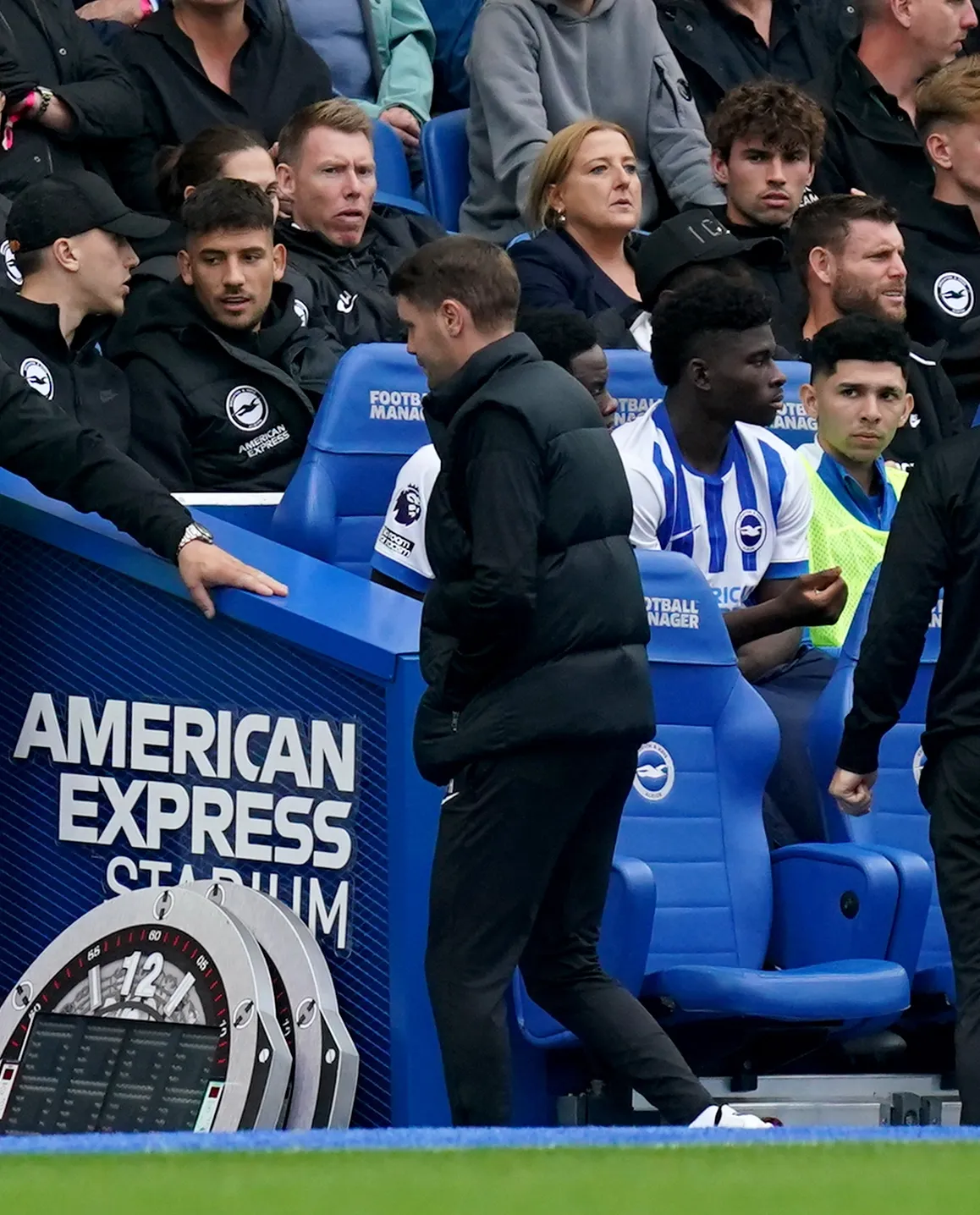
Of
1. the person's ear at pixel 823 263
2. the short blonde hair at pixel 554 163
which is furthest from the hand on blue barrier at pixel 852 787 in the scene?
the short blonde hair at pixel 554 163

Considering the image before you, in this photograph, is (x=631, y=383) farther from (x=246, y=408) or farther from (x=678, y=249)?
(x=246, y=408)

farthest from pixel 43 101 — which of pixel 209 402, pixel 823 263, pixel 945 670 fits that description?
pixel 945 670

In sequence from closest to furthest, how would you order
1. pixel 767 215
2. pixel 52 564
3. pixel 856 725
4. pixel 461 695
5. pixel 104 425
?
pixel 461 695 < pixel 856 725 < pixel 52 564 < pixel 104 425 < pixel 767 215

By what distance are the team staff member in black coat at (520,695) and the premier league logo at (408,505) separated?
3.87ft

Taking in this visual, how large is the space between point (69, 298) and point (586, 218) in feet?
5.99

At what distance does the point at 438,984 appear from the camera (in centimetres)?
450

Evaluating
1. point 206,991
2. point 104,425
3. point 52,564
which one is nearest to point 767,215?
point 104,425

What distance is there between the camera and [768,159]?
7.76 metres

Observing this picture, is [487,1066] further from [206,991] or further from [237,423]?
[237,423]

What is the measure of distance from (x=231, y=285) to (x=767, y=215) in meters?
2.09

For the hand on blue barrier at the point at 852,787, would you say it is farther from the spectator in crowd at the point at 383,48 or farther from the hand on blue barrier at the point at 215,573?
the spectator in crowd at the point at 383,48

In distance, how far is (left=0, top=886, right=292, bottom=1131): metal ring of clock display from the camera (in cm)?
458

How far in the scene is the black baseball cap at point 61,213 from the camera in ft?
20.0

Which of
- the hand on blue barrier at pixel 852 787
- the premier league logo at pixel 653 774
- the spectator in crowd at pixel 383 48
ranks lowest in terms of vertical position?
the hand on blue barrier at pixel 852 787
